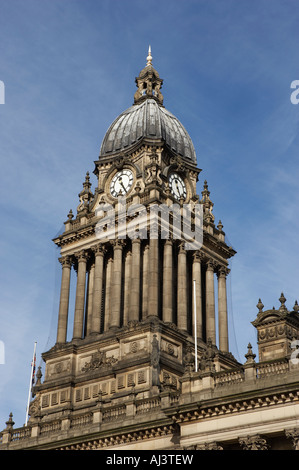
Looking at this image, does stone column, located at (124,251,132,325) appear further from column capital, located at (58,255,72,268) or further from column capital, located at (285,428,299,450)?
column capital, located at (285,428,299,450)

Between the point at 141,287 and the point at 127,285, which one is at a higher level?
the point at 127,285

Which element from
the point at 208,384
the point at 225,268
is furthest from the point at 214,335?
the point at 208,384

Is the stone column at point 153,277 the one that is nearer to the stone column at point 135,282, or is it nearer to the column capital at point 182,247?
the stone column at point 135,282

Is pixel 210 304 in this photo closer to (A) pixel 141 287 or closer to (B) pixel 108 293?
(A) pixel 141 287

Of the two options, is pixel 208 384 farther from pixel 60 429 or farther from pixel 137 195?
pixel 137 195

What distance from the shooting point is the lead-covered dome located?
78250 mm

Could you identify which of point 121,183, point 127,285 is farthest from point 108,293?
point 121,183

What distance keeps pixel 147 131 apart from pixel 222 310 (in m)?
19.5

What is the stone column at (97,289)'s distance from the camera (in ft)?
226

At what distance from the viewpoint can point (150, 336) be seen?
62906 mm

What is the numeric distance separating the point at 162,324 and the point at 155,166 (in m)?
16.7

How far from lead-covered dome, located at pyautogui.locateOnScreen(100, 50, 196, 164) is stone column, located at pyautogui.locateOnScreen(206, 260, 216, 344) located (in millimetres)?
13012

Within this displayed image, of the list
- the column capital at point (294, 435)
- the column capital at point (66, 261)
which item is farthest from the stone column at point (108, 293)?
the column capital at point (294, 435)

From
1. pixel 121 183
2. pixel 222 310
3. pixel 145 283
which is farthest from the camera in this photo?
pixel 121 183
